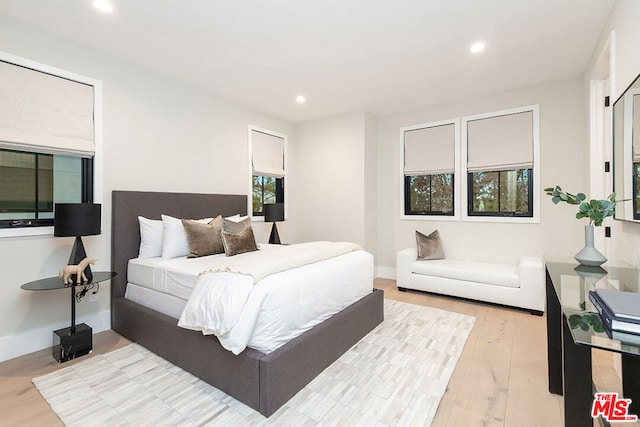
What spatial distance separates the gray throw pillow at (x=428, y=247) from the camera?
4.21m

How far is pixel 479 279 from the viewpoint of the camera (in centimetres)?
360

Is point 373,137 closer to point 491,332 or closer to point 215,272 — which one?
point 491,332

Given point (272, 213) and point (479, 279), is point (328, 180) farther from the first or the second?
point (479, 279)

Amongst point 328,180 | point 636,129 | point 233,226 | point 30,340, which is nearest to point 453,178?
point 328,180

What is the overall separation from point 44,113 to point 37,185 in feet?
2.08

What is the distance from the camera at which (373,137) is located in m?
4.91

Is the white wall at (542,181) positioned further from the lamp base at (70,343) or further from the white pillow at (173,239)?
the lamp base at (70,343)

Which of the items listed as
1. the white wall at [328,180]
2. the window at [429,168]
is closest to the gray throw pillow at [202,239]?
the white wall at [328,180]

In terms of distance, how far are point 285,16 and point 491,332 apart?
342cm

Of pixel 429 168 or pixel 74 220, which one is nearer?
pixel 74 220

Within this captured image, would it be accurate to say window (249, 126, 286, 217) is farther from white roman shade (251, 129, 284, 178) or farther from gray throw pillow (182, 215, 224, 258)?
gray throw pillow (182, 215, 224, 258)

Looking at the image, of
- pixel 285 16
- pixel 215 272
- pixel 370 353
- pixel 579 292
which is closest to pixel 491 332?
pixel 370 353

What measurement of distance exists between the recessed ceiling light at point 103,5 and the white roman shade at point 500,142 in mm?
4257

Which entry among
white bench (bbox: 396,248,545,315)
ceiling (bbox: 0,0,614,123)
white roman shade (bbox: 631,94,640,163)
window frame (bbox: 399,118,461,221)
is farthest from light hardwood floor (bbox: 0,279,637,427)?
ceiling (bbox: 0,0,614,123)
